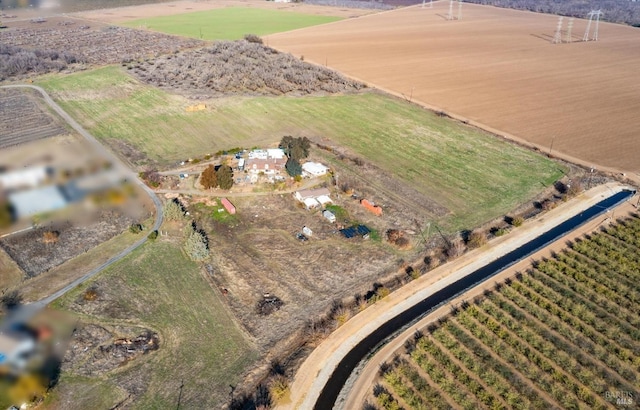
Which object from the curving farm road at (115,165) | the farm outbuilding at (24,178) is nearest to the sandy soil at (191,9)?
the curving farm road at (115,165)

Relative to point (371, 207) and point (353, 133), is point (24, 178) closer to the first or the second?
point (371, 207)

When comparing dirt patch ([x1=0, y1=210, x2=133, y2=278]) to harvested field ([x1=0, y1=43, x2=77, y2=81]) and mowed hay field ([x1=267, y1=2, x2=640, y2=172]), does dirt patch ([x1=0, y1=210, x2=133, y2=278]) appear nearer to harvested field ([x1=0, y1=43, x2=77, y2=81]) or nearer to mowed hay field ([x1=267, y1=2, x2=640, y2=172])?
mowed hay field ([x1=267, y1=2, x2=640, y2=172])

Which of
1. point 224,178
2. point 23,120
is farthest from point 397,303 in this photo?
point 23,120

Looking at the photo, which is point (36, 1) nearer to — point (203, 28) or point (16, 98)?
point (203, 28)

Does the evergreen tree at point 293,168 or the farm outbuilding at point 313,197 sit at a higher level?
the evergreen tree at point 293,168

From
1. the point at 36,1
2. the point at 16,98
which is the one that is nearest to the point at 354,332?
the point at 16,98

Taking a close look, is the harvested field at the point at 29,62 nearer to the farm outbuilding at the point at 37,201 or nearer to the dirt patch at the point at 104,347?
the farm outbuilding at the point at 37,201
